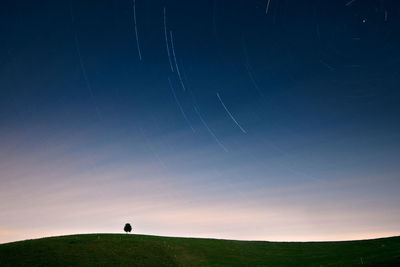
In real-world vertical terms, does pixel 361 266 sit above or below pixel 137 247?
below

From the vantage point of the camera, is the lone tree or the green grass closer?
the green grass

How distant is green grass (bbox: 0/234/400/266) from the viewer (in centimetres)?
4753

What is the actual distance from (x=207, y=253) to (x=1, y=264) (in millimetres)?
29248

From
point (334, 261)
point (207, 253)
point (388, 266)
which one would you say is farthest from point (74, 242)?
point (388, 266)

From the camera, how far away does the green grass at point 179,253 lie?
47.5 metres

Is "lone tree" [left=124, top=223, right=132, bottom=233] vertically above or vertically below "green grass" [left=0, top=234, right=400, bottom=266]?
above

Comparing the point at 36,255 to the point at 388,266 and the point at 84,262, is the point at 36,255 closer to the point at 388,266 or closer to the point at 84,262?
the point at 84,262

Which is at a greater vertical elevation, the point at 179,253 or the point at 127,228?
the point at 127,228

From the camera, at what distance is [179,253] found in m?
55.8

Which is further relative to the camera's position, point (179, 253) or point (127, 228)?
point (127, 228)

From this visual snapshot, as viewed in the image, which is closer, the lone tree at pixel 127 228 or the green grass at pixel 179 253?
the green grass at pixel 179 253

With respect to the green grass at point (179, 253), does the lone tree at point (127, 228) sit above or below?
above

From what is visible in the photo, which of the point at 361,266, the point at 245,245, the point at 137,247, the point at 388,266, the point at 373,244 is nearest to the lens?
the point at 388,266

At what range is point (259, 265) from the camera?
164ft
